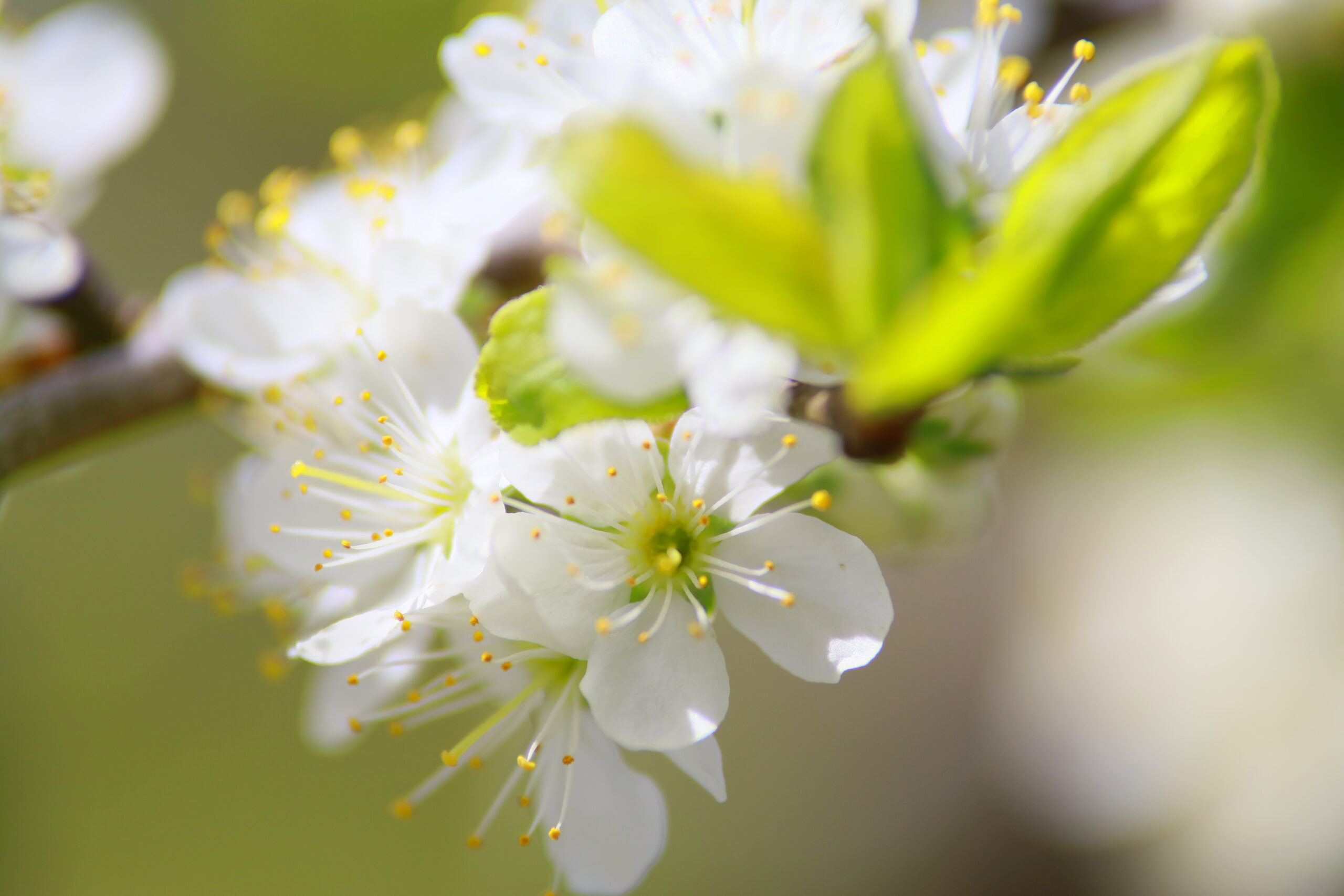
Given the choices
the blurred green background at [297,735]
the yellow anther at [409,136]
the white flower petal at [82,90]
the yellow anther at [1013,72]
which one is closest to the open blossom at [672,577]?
the yellow anther at [1013,72]

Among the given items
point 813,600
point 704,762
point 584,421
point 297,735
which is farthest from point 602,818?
point 297,735

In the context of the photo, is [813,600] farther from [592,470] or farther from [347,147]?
[347,147]

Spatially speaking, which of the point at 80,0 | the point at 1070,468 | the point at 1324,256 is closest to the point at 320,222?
the point at 1324,256

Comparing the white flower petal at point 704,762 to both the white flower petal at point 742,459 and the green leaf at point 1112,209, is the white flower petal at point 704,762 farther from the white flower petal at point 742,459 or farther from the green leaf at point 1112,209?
the green leaf at point 1112,209

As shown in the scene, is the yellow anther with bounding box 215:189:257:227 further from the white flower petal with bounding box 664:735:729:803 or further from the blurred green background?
the blurred green background

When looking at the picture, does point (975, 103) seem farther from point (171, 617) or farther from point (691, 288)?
point (171, 617)

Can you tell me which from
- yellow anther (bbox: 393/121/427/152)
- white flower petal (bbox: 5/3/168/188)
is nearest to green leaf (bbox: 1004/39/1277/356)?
yellow anther (bbox: 393/121/427/152)
